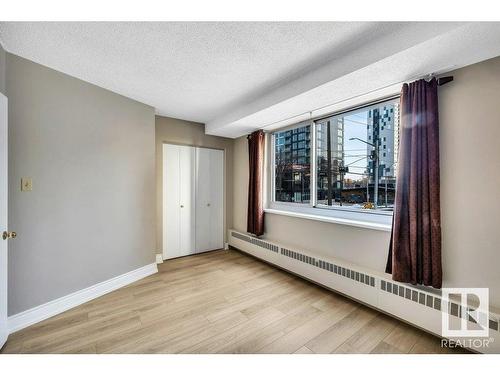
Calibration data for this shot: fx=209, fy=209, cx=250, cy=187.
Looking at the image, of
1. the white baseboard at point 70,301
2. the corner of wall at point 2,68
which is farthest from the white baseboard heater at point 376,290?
the corner of wall at point 2,68

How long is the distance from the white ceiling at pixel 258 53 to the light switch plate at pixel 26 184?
1.11m

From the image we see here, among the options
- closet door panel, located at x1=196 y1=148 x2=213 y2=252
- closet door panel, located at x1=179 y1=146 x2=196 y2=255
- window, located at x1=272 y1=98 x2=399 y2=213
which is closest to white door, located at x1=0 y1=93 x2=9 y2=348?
closet door panel, located at x1=179 y1=146 x2=196 y2=255

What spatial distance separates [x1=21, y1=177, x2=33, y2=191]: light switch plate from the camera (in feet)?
6.24

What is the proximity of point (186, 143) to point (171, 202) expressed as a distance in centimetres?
109

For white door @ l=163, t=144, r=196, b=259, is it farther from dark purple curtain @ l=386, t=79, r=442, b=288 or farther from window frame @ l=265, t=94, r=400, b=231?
dark purple curtain @ l=386, t=79, r=442, b=288

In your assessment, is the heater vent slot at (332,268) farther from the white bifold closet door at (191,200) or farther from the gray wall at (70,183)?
the gray wall at (70,183)

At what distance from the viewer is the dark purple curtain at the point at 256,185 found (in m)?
3.63

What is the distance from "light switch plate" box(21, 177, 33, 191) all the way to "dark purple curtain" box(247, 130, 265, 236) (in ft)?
9.05

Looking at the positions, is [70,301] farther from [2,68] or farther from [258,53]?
[258,53]

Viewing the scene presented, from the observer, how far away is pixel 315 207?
3139 millimetres

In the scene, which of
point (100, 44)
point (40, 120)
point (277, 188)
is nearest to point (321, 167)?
point (277, 188)

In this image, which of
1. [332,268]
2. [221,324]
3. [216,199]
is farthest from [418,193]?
[216,199]

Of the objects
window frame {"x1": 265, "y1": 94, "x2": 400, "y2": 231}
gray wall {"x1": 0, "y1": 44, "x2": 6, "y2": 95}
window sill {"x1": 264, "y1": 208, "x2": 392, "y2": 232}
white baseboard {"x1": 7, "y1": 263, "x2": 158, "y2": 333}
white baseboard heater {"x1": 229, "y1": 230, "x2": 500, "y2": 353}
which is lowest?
white baseboard {"x1": 7, "y1": 263, "x2": 158, "y2": 333}
